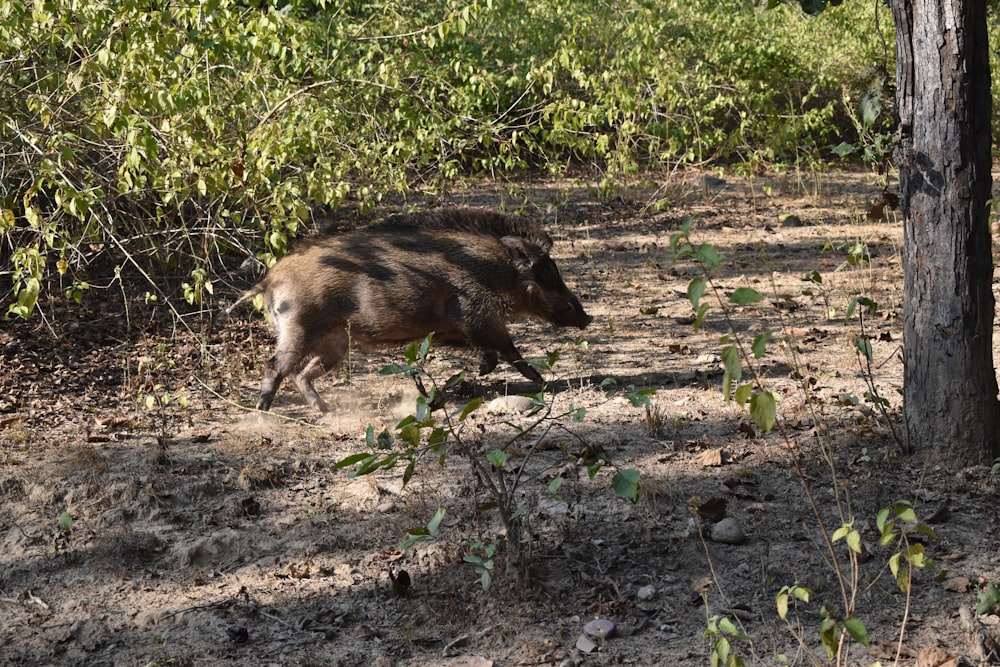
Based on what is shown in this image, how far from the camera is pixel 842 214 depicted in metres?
11.2

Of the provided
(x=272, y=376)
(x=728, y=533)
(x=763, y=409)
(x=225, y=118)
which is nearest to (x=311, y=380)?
(x=272, y=376)

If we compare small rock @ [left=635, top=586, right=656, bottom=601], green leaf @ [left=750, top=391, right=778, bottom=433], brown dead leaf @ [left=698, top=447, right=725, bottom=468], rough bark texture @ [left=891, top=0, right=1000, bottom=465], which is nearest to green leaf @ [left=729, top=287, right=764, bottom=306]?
green leaf @ [left=750, top=391, right=778, bottom=433]

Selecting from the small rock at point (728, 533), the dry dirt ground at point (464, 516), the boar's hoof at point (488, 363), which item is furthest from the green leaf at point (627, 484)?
the boar's hoof at point (488, 363)

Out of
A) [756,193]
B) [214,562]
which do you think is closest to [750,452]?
[214,562]

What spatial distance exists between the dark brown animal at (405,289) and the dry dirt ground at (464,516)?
356mm

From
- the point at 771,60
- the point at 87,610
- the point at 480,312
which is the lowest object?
the point at 87,610

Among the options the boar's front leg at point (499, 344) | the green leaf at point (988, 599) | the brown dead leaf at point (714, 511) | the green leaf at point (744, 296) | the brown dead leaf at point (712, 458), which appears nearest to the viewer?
the green leaf at point (744, 296)

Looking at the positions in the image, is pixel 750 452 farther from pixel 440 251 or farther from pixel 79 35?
pixel 79 35

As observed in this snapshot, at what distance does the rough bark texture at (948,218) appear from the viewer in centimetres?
436

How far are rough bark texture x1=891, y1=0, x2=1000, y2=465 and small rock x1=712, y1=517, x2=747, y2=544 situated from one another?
3.18ft

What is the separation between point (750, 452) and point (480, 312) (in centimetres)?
205

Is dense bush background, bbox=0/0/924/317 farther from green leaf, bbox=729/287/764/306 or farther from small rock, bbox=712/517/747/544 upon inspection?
green leaf, bbox=729/287/764/306

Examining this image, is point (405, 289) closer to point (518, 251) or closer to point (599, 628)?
point (518, 251)

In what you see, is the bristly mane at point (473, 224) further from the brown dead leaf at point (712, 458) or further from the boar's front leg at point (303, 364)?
the brown dead leaf at point (712, 458)
